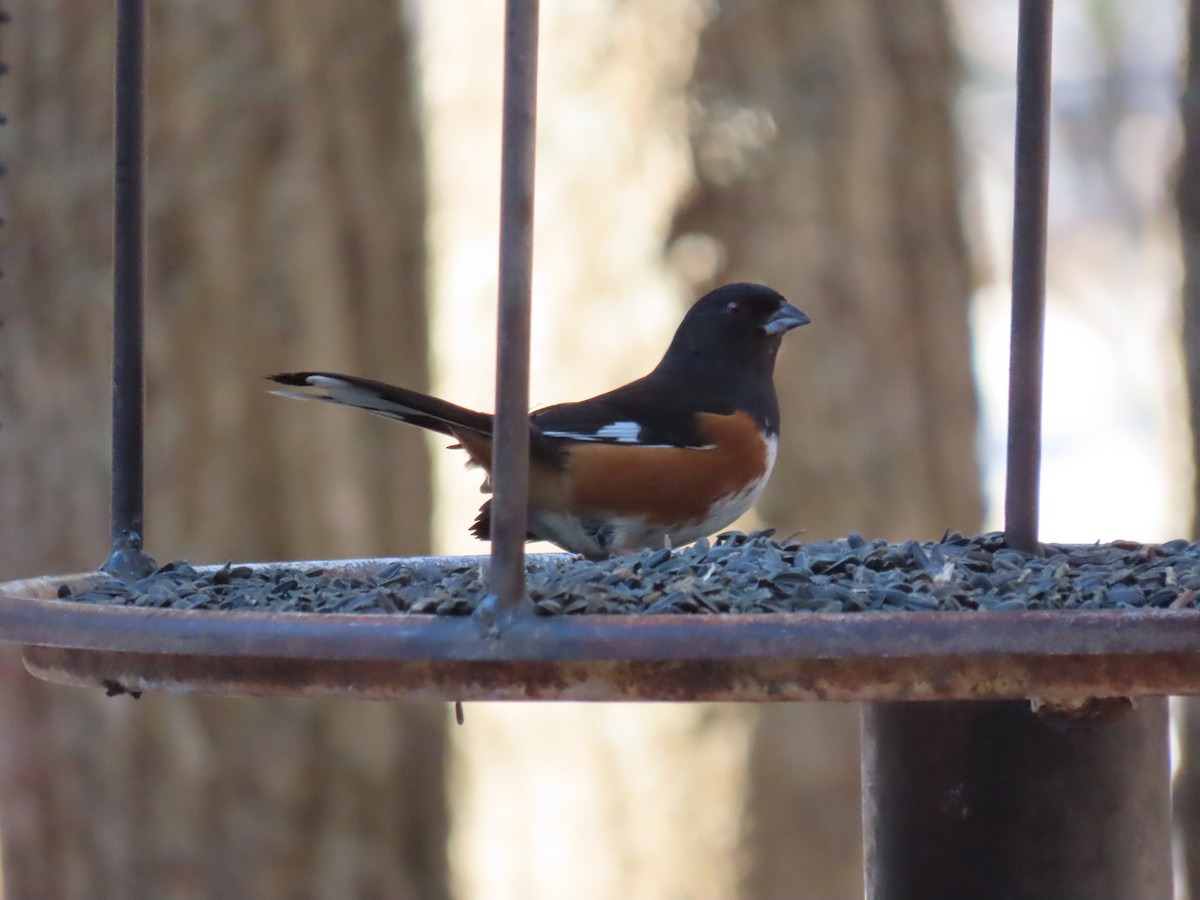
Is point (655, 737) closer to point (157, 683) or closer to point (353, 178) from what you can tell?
point (353, 178)

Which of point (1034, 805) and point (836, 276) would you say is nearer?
point (1034, 805)

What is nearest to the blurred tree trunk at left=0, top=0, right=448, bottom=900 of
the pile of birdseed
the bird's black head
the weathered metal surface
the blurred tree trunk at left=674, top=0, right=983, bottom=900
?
the blurred tree trunk at left=674, top=0, right=983, bottom=900

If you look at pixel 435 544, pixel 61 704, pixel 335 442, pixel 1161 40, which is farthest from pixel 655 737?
pixel 1161 40

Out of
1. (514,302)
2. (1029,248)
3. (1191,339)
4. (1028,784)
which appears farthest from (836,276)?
(514,302)

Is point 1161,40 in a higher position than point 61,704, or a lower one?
higher

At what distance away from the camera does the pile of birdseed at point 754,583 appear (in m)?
2.11

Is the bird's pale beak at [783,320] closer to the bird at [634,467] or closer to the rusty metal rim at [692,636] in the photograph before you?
the bird at [634,467]

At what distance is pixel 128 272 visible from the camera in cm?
295

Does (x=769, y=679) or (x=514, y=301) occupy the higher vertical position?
(x=514, y=301)

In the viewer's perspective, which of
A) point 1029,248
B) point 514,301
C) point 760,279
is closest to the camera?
point 514,301

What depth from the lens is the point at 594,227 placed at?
18.8ft

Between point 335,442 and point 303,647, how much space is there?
3.75 metres

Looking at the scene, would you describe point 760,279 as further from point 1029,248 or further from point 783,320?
point 1029,248

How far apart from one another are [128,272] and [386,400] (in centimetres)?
56
